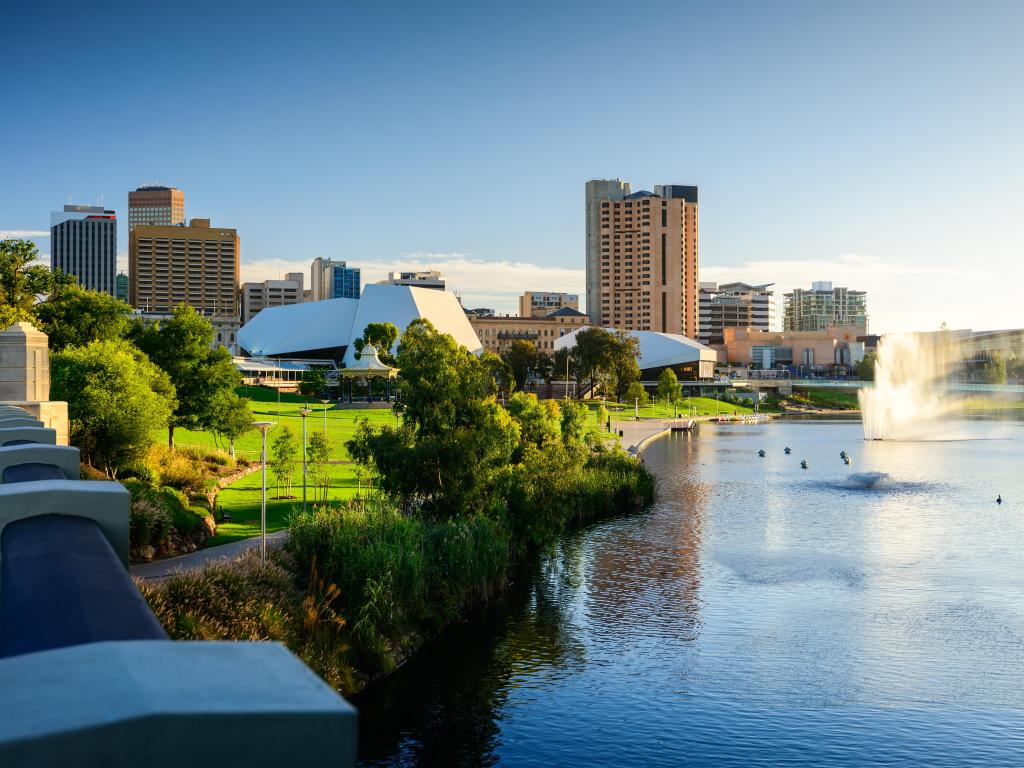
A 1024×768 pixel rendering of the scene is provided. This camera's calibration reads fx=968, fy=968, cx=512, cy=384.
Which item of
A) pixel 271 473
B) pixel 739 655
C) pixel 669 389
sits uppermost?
pixel 669 389

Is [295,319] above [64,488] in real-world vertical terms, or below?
above

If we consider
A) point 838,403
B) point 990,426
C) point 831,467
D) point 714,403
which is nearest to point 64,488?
point 831,467

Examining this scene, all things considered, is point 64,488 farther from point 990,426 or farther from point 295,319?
point 295,319

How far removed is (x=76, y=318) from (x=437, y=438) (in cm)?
2103

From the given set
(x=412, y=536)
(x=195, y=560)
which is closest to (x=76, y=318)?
(x=195, y=560)

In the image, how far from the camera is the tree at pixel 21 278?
37.8 m

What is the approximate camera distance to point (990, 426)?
93.3 metres

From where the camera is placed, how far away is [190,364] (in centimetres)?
A: 4009

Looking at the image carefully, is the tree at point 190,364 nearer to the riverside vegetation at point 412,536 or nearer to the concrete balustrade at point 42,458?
the riverside vegetation at point 412,536

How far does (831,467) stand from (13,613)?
56.1m

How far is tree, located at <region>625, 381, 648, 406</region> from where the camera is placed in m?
102

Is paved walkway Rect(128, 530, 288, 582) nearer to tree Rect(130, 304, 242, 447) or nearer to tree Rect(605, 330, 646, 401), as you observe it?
tree Rect(130, 304, 242, 447)

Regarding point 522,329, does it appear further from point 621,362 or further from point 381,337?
point 381,337

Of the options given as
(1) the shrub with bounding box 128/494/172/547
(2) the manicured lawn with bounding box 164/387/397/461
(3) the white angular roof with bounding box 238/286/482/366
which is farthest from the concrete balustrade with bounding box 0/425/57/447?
(3) the white angular roof with bounding box 238/286/482/366
